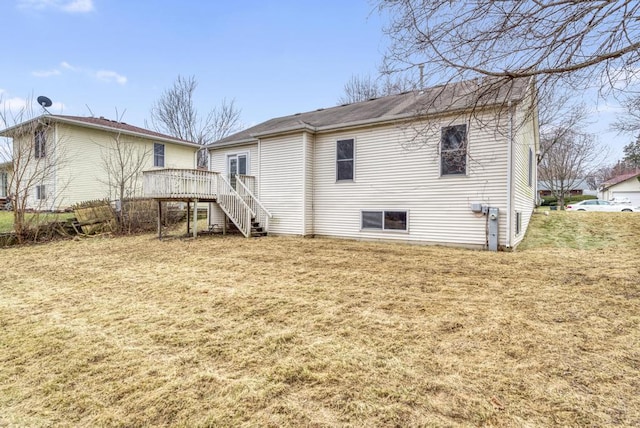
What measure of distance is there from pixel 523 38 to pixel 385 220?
615cm

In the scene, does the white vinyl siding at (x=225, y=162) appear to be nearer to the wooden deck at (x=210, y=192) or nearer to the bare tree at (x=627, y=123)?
the wooden deck at (x=210, y=192)

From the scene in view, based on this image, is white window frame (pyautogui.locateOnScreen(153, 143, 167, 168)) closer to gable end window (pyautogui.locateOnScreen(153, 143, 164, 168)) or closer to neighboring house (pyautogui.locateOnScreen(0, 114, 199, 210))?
gable end window (pyautogui.locateOnScreen(153, 143, 164, 168))

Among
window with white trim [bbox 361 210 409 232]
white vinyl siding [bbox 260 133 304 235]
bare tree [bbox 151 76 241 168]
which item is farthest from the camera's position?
bare tree [bbox 151 76 241 168]

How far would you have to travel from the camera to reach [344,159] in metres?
10.3

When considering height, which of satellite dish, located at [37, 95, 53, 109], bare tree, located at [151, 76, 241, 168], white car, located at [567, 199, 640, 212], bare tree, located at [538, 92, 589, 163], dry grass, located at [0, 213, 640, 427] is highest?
bare tree, located at [151, 76, 241, 168]

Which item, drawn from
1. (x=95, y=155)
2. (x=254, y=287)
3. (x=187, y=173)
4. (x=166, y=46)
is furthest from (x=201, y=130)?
(x=254, y=287)

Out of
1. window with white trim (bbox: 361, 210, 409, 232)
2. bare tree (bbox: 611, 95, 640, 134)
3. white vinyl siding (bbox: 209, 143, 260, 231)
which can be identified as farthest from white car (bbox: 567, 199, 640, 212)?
white vinyl siding (bbox: 209, 143, 260, 231)

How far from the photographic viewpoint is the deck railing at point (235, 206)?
10.8m

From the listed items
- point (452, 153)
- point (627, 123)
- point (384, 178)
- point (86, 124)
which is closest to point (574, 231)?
point (627, 123)

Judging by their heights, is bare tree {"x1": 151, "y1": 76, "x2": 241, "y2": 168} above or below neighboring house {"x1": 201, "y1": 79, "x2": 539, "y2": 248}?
above

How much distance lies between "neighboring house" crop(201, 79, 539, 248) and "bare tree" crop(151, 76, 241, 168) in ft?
52.9

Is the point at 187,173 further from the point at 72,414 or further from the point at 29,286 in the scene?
the point at 72,414

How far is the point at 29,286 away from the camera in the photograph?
5.24 meters

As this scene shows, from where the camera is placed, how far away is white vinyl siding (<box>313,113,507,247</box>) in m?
7.86
